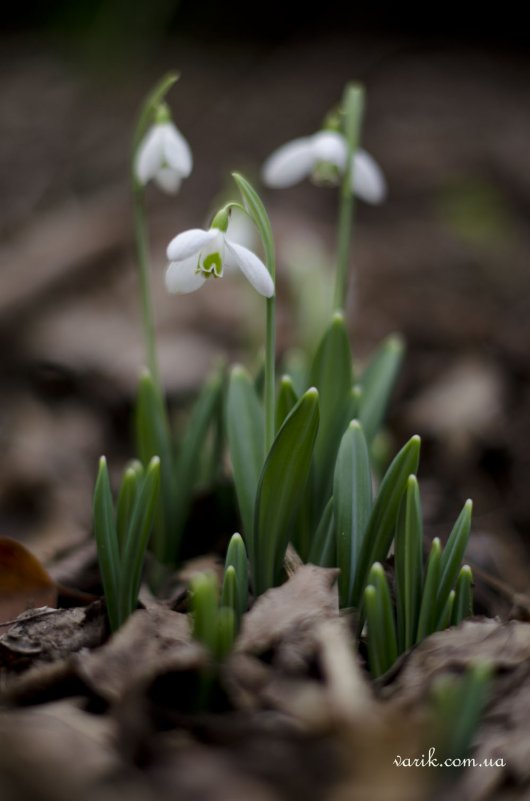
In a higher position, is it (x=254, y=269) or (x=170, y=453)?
(x=254, y=269)

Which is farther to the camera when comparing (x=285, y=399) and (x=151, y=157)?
(x=151, y=157)

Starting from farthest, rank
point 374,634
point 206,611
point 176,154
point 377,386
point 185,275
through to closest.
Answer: point 377,386
point 176,154
point 185,275
point 374,634
point 206,611

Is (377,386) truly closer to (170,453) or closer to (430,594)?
(170,453)

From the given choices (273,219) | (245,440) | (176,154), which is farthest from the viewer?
(273,219)

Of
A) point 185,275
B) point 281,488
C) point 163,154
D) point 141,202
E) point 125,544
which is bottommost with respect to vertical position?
point 125,544

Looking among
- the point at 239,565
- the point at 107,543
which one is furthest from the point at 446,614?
the point at 107,543
